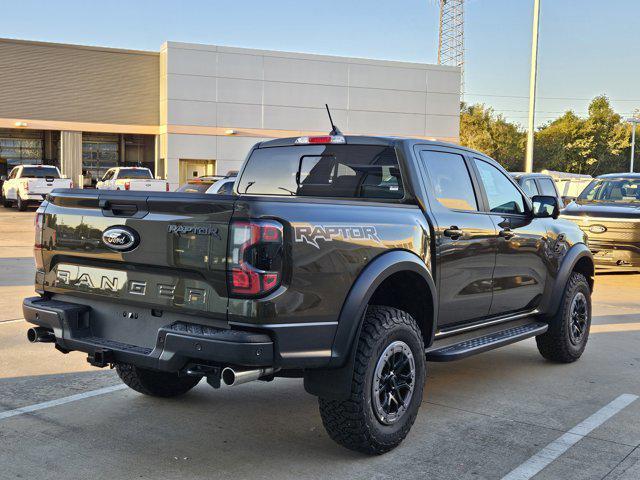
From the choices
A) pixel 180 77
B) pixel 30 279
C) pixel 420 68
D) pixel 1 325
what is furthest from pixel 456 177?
pixel 420 68

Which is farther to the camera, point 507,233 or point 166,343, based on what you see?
point 507,233

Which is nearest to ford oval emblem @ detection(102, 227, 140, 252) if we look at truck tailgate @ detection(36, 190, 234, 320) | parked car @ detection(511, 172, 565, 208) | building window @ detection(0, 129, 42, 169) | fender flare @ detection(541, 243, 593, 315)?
truck tailgate @ detection(36, 190, 234, 320)

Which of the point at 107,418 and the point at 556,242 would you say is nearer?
the point at 107,418

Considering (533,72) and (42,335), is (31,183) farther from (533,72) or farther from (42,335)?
(42,335)

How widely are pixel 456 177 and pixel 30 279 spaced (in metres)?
7.97

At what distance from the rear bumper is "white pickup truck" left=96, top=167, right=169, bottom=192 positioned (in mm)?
19691

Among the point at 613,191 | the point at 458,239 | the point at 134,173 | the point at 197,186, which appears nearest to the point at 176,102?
the point at 134,173

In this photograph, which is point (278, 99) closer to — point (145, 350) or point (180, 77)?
point (180, 77)

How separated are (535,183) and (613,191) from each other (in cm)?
144

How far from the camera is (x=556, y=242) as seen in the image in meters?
6.42

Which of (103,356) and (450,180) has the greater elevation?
(450,180)

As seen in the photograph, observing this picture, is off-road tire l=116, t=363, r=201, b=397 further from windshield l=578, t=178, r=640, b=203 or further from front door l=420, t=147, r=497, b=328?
windshield l=578, t=178, r=640, b=203

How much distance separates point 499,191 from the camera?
6.02 metres

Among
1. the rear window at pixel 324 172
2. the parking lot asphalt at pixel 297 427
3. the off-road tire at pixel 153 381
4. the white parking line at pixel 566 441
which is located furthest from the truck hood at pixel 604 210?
the off-road tire at pixel 153 381
